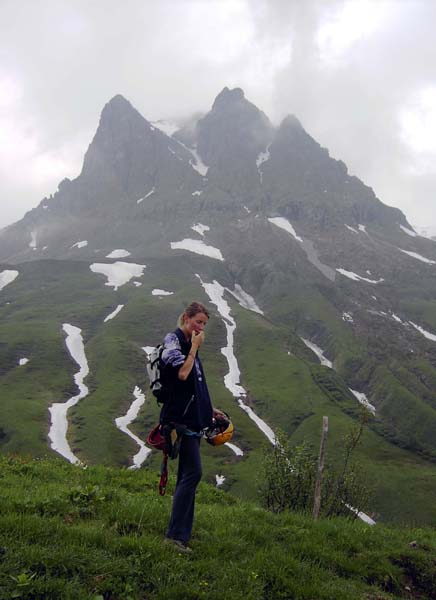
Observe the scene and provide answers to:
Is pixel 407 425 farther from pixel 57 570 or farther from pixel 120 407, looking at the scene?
pixel 57 570

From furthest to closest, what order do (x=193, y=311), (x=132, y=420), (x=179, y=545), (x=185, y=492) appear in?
(x=132, y=420), (x=193, y=311), (x=185, y=492), (x=179, y=545)

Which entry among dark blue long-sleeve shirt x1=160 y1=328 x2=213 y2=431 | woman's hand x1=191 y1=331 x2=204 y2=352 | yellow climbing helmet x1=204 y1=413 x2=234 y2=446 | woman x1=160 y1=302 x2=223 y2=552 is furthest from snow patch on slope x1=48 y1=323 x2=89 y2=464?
woman's hand x1=191 y1=331 x2=204 y2=352

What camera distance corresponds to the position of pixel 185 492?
10203mm

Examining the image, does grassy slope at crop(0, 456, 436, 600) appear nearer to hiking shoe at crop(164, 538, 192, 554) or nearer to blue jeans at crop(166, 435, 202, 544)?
hiking shoe at crop(164, 538, 192, 554)

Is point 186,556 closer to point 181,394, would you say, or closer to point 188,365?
point 181,394

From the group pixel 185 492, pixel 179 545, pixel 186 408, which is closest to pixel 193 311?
pixel 186 408

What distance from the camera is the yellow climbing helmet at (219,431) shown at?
35.5ft

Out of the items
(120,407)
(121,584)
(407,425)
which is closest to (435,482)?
(407,425)

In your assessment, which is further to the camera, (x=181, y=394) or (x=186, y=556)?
(x=181, y=394)

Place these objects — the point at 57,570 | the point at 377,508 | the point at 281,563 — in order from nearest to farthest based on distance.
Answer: the point at 57,570 → the point at 281,563 → the point at 377,508

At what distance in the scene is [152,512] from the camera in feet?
37.5

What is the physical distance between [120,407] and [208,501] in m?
159

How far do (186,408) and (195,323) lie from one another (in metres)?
1.71

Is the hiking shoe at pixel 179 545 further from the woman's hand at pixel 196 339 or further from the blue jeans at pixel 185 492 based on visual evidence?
the woman's hand at pixel 196 339
